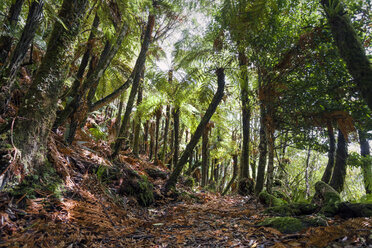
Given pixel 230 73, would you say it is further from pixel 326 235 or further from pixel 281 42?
pixel 326 235

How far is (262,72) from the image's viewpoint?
466 cm

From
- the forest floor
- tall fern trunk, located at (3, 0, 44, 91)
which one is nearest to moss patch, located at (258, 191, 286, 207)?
the forest floor

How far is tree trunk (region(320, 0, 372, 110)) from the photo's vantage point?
7.17 feet

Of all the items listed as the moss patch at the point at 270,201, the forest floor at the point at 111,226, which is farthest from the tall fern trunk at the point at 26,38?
the moss patch at the point at 270,201

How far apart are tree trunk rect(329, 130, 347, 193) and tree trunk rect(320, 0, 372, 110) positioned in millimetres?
3604

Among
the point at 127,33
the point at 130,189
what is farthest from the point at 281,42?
the point at 130,189

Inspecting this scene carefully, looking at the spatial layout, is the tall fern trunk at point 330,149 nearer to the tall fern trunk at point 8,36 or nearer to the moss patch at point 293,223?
the moss patch at point 293,223

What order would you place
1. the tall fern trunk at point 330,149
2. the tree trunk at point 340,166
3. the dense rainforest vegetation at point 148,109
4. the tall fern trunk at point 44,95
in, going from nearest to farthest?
the dense rainforest vegetation at point 148,109 < the tall fern trunk at point 44,95 < the tall fern trunk at point 330,149 < the tree trunk at point 340,166

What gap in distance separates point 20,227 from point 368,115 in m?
5.22

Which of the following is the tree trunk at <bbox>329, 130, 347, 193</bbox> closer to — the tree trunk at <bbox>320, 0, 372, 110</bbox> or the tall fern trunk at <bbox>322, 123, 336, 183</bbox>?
the tall fern trunk at <bbox>322, 123, 336, 183</bbox>

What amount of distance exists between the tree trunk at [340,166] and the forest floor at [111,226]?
11.9 ft

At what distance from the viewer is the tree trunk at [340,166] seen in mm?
5176

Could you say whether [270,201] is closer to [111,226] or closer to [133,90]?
[111,226]

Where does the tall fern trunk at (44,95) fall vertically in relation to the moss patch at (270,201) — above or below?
above
